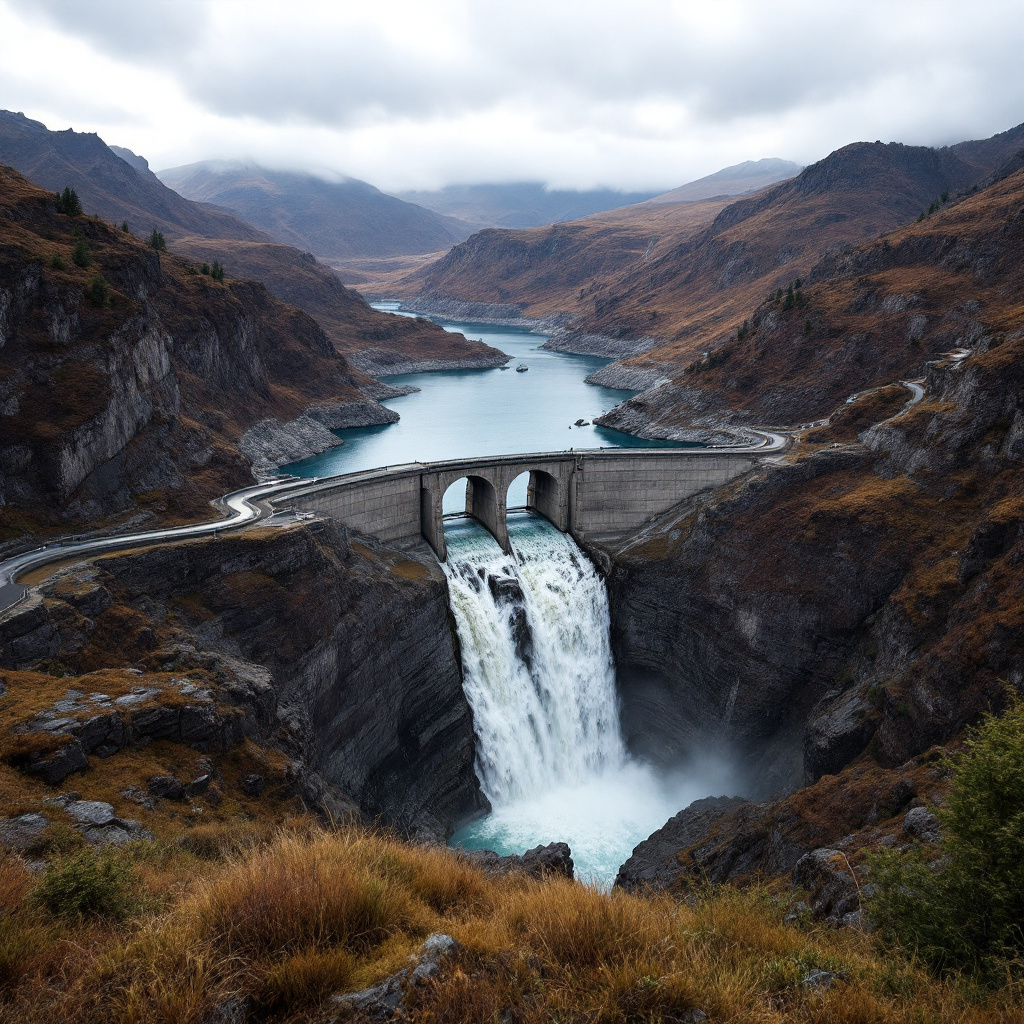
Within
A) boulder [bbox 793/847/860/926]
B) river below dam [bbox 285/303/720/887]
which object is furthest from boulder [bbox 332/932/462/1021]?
river below dam [bbox 285/303/720/887]

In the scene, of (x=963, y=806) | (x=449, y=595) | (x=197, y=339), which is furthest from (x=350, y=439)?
(x=963, y=806)

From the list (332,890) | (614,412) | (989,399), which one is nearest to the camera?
(332,890)

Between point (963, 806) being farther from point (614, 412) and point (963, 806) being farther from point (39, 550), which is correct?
point (614, 412)

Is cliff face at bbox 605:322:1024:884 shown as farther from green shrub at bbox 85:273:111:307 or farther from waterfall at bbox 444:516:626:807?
green shrub at bbox 85:273:111:307

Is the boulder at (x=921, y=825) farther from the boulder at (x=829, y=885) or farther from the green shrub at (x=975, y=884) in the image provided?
the green shrub at (x=975, y=884)

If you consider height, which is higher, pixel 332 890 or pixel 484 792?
pixel 332 890

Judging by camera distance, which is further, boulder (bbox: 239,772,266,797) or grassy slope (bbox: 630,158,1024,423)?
grassy slope (bbox: 630,158,1024,423)

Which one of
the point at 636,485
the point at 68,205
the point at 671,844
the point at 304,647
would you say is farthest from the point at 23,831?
the point at 68,205
